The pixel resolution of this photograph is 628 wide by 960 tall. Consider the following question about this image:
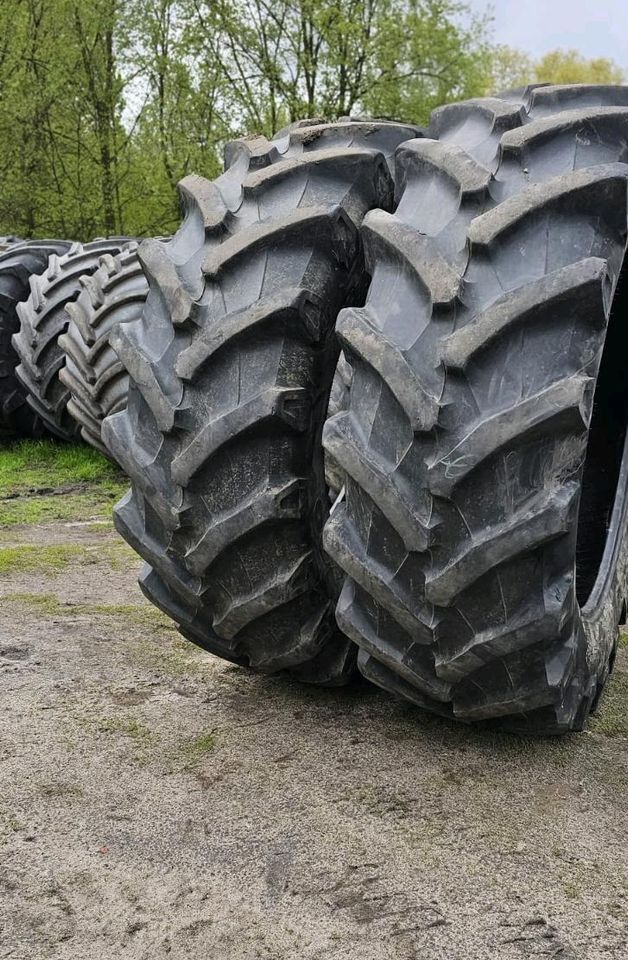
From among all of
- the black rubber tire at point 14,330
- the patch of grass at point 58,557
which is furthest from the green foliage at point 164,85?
the patch of grass at point 58,557

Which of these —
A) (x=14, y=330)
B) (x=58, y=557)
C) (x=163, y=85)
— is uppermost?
(x=163, y=85)

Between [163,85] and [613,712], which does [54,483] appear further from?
[163,85]

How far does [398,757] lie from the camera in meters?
1.62

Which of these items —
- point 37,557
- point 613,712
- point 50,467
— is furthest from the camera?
point 50,467

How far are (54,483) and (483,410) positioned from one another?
3711mm

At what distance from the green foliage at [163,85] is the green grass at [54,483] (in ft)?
36.5

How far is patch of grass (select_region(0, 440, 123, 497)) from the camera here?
4598 millimetres

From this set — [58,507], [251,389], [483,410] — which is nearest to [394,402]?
[483,410]

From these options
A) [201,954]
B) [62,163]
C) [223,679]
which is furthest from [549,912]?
[62,163]

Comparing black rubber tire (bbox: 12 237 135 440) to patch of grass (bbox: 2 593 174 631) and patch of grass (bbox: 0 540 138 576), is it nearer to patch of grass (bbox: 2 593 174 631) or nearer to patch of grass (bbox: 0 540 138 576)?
patch of grass (bbox: 0 540 138 576)

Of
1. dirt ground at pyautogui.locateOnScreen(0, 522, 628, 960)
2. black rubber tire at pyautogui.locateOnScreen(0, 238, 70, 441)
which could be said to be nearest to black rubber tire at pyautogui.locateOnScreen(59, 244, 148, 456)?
black rubber tire at pyautogui.locateOnScreen(0, 238, 70, 441)

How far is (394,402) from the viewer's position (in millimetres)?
1335

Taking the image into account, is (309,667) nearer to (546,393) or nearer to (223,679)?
(223,679)

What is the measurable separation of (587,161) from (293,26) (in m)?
18.0
